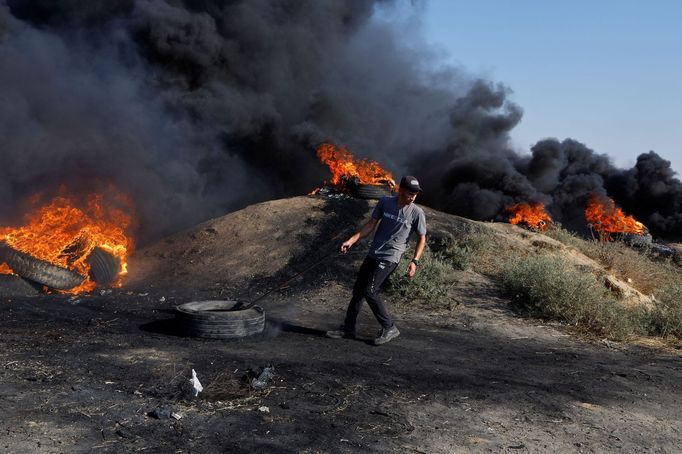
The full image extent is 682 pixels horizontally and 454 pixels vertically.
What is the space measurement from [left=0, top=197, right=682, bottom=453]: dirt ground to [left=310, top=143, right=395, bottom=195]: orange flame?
1071 cm

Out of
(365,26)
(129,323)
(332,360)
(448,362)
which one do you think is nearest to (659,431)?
(448,362)

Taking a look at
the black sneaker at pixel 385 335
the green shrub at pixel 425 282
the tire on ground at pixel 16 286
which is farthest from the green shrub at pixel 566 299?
the tire on ground at pixel 16 286

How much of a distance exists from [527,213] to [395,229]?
19265mm

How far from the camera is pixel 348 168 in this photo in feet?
76.4

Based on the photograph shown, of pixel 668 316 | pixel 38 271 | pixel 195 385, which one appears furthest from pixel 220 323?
pixel 668 316

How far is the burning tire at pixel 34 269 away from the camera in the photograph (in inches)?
462

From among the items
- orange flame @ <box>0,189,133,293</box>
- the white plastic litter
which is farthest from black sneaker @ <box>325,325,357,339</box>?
orange flame @ <box>0,189,133,293</box>

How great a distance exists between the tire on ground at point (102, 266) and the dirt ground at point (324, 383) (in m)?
1.88

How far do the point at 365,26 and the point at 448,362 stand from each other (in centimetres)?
3193

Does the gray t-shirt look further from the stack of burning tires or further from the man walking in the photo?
the stack of burning tires

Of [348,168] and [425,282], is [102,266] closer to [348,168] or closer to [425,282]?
[425,282]

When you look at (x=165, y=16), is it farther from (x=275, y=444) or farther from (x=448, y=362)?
(x=275, y=444)

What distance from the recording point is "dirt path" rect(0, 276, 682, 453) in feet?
15.7

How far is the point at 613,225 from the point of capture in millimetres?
25547
